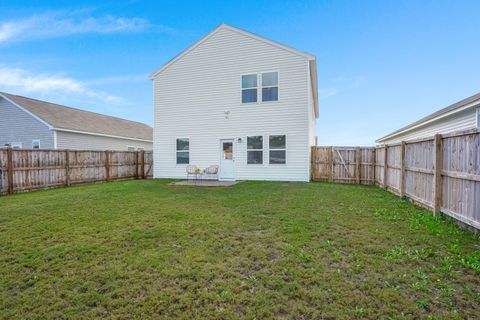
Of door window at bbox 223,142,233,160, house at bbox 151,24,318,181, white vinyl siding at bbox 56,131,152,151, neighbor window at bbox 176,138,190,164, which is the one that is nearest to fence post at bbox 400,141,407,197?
house at bbox 151,24,318,181

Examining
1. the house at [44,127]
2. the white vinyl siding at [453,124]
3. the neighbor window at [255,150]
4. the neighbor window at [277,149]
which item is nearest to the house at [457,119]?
the white vinyl siding at [453,124]

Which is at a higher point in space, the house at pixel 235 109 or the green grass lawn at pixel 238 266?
the house at pixel 235 109

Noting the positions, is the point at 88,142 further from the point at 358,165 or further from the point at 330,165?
the point at 358,165

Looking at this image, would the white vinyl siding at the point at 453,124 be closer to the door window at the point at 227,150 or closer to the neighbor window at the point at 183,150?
the door window at the point at 227,150

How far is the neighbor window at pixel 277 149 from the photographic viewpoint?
12.7m

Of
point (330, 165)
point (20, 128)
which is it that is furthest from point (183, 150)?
point (20, 128)

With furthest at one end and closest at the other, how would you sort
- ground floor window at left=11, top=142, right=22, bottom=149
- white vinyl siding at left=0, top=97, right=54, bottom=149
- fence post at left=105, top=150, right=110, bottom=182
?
ground floor window at left=11, top=142, right=22, bottom=149 → white vinyl siding at left=0, top=97, right=54, bottom=149 → fence post at left=105, top=150, right=110, bottom=182

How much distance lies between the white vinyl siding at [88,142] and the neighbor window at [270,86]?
1282 cm

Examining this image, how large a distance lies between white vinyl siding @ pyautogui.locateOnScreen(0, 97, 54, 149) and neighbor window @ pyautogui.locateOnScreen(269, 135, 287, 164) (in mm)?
13219

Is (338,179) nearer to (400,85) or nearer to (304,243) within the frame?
(400,85)

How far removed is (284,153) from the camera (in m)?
12.7

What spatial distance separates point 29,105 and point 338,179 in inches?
759

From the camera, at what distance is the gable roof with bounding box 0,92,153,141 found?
16.0 meters

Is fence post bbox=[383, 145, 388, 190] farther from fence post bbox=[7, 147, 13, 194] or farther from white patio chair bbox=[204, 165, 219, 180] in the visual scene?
fence post bbox=[7, 147, 13, 194]
